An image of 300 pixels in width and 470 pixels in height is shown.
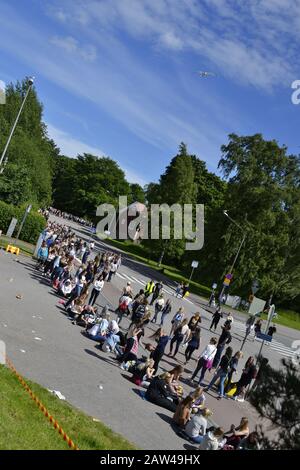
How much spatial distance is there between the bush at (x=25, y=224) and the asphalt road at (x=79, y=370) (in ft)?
59.7

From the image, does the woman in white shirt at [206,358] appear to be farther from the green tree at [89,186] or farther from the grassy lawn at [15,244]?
the green tree at [89,186]

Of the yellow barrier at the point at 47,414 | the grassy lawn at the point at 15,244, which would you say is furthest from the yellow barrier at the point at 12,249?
the yellow barrier at the point at 47,414

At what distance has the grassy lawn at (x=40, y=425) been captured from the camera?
7.30m

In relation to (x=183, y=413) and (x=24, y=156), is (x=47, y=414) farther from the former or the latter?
(x=24, y=156)

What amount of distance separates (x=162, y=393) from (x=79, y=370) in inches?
90.0

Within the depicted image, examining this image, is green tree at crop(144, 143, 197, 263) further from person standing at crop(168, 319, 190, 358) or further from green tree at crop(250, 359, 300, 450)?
green tree at crop(250, 359, 300, 450)

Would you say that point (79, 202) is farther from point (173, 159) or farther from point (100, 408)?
point (100, 408)

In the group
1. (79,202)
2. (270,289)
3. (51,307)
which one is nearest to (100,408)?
(51,307)

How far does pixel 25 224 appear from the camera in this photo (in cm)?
3812

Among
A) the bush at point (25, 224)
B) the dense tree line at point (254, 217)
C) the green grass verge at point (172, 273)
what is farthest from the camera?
the green grass verge at point (172, 273)

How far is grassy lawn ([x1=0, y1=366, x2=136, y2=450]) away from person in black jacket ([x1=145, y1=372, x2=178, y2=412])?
11.5 feet

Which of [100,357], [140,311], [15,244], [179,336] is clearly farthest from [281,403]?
[15,244]

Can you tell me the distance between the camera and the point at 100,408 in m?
10.5

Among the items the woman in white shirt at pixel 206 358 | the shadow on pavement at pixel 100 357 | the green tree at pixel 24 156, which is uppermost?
the green tree at pixel 24 156
